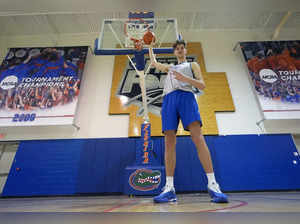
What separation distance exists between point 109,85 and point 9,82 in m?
1.94

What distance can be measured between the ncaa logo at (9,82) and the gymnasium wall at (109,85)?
0.86 m

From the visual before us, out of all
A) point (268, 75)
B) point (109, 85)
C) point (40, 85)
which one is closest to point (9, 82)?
point (40, 85)

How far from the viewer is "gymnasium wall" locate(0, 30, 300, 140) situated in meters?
3.17

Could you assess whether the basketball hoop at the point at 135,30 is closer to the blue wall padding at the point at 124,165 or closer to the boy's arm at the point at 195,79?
the boy's arm at the point at 195,79

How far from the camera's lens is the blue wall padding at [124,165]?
7.93ft

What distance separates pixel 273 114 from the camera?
3.03m

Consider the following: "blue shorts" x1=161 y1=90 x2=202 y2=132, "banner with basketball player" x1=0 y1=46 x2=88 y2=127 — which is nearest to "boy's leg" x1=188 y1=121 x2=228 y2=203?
"blue shorts" x1=161 y1=90 x2=202 y2=132

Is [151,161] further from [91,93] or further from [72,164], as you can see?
[91,93]

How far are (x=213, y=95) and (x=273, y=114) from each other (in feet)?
3.45

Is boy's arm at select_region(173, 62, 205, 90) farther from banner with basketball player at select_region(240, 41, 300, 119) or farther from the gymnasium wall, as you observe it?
banner with basketball player at select_region(240, 41, 300, 119)

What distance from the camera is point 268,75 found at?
3396 millimetres

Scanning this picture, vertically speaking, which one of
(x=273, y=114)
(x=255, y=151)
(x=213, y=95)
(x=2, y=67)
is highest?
(x=2, y=67)

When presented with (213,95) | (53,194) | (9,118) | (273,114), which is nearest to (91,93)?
(9,118)

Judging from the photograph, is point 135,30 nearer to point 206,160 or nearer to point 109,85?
point 109,85
